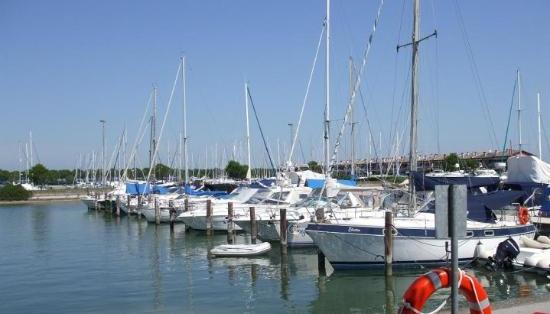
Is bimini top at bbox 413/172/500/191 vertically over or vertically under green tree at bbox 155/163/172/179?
under

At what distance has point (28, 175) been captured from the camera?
112m

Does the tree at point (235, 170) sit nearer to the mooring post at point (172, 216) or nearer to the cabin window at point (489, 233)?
the mooring post at point (172, 216)

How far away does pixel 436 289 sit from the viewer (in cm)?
919

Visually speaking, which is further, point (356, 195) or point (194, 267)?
point (356, 195)

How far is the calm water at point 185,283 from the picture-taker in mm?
17016

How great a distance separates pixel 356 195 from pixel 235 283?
12.7 meters

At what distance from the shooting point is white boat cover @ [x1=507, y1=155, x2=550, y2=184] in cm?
2983

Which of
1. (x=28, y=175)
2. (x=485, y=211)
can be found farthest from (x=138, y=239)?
(x=28, y=175)

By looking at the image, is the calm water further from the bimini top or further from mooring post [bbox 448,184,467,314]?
mooring post [bbox 448,184,467,314]

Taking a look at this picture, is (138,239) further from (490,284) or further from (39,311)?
(490,284)

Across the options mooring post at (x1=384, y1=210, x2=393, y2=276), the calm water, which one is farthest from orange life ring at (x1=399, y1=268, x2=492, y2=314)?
mooring post at (x1=384, y1=210, x2=393, y2=276)

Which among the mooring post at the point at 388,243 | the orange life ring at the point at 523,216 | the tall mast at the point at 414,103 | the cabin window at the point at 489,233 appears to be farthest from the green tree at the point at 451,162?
the mooring post at the point at 388,243

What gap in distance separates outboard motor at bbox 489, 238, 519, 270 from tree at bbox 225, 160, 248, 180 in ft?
264

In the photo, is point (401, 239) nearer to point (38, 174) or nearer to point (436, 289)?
point (436, 289)
